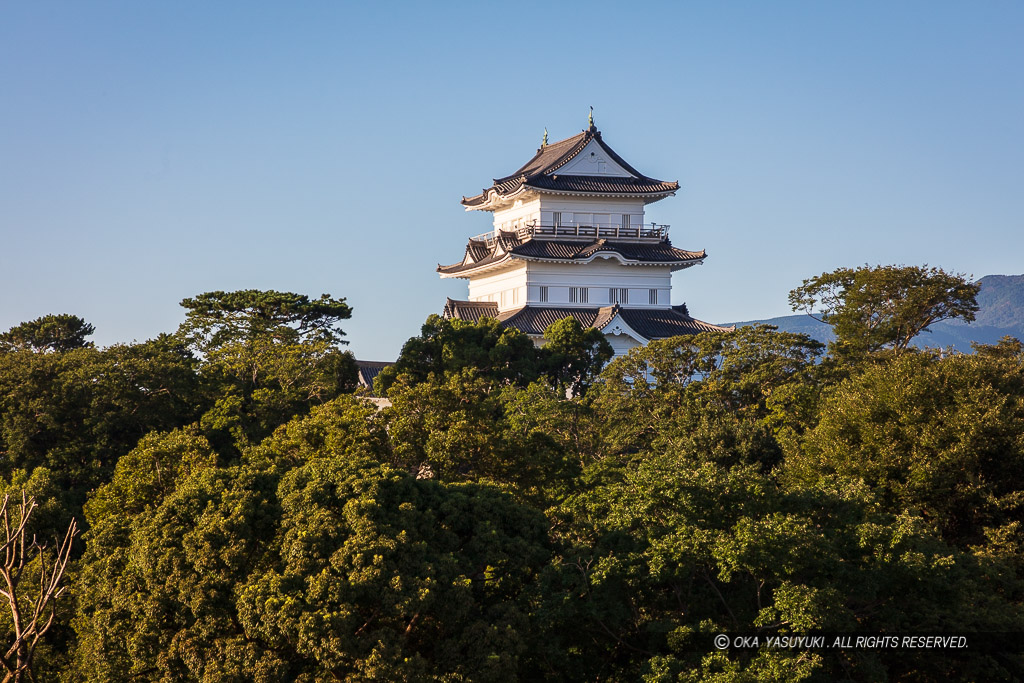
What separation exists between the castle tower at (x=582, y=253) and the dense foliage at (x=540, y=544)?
20048 mm

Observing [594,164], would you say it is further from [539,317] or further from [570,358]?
[570,358]

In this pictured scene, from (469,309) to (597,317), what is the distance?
5746mm

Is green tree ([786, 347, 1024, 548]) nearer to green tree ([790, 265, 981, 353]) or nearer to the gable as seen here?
green tree ([790, 265, 981, 353])

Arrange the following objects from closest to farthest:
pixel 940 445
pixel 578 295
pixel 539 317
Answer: pixel 940 445 < pixel 539 317 < pixel 578 295

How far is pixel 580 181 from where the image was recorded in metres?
46.6

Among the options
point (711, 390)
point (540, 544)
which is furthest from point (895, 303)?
point (540, 544)

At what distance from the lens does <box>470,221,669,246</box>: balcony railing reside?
151 ft

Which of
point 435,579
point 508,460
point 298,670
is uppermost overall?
point 508,460

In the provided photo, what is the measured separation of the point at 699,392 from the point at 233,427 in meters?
11.7

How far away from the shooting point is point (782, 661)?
1514 cm

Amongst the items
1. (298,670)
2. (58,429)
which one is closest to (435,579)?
(298,670)

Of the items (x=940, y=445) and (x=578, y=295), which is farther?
(x=578, y=295)

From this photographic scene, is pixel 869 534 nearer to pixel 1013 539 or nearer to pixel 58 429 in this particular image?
pixel 1013 539

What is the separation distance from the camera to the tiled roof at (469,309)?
45.3 metres
